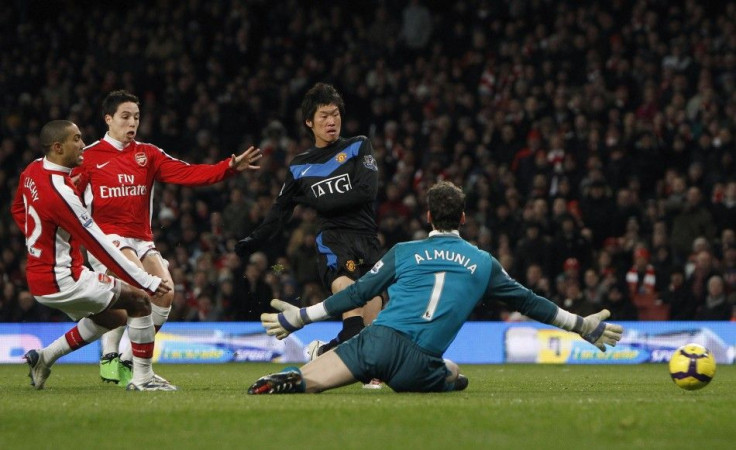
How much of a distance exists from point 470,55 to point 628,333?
23.6 ft

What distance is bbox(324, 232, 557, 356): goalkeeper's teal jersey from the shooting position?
25.3 ft

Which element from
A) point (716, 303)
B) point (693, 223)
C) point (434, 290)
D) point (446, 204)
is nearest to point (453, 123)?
point (693, 223)

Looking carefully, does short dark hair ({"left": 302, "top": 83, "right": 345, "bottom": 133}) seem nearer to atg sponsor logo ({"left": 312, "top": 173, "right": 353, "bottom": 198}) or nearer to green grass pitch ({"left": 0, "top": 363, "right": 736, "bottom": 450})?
atg sponsor logo ({"left": 312, "top": 173, "right": 353, "bottom": 198})

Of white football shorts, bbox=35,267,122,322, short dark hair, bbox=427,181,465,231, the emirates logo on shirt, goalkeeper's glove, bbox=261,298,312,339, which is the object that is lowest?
goalkeeper's glove, bbox=261,298,312,339

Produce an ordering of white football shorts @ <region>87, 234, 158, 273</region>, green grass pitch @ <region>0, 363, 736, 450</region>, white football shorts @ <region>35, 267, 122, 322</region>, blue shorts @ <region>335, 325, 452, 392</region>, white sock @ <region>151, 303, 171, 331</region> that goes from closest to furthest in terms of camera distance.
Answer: green grass pitch @ <region>0, 363, 736, 450</region>
blue shorts @ <region>335, 325, 452, 392</region>
white football shorts @ <region>35, 267, 122, 322</region>
white football shorts @ <region>87, 234, 158, 273</region>
white sock @ <region>151, 303, 171, 331</region>

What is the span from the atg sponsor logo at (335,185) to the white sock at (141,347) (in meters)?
1.76

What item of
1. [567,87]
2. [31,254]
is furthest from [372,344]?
[567,87]

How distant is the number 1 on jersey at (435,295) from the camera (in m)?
7.71

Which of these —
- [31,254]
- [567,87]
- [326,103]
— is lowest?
[31,254]

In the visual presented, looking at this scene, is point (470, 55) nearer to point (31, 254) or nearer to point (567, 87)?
point (567, 87)

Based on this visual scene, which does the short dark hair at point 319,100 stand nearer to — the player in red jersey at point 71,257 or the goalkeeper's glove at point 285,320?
the player in red jersey at point 71,257

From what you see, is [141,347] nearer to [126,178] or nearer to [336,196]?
[126,178]

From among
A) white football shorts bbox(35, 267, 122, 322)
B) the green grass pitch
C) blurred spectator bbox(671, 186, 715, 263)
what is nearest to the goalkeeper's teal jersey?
the green grass pitch

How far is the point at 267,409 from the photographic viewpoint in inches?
264
